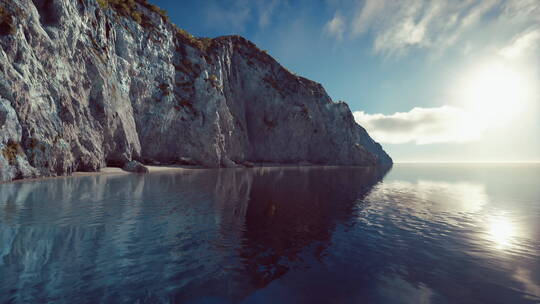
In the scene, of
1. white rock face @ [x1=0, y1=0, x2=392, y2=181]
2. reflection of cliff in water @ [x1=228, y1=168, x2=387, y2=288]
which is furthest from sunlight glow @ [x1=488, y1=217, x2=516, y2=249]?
white rock face @ [x1=0, y1=0, x2=392, y2=181]

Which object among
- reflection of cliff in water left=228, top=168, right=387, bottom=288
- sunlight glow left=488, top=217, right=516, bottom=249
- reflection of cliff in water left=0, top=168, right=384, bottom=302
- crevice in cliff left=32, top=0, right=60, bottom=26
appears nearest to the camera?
reflection of cliff in water left=0, top=168, right=384, bottom=302

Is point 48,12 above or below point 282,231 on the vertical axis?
above

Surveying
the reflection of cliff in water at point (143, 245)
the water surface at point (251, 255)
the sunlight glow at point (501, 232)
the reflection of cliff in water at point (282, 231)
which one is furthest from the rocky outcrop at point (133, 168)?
the sunlight glow at point (501, 232)

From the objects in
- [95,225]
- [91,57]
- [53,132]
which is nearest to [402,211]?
[95,225]

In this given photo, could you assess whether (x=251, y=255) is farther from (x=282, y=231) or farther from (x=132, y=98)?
(x=132, y=98)

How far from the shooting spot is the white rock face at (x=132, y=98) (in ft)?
82.2

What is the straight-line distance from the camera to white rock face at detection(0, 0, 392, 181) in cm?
2506

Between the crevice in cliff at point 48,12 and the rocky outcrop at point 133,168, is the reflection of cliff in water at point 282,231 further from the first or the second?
the crevice in cliff at point 48,12

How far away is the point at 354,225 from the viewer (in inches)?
518

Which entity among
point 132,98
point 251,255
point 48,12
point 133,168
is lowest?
point 251,255

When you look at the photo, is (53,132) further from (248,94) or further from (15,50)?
(248,94)

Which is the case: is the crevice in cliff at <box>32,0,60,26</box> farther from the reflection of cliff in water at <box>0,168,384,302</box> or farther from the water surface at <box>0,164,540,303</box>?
the water surface at <box>0,164,540,303</box>

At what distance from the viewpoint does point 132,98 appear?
48.3m

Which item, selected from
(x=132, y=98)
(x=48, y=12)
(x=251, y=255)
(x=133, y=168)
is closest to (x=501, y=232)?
(x=251, y=255)
